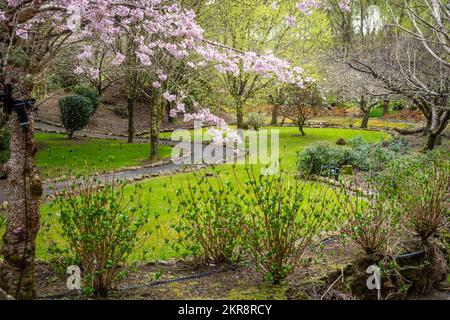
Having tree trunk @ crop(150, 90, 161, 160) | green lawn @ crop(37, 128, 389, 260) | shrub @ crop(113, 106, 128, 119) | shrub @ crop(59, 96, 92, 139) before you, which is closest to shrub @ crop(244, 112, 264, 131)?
green lawn @ crop(37, 128, 389, 260)

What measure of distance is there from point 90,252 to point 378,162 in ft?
33.5

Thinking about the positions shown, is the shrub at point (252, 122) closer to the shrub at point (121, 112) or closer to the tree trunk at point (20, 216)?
the shrub at point (121, 112)

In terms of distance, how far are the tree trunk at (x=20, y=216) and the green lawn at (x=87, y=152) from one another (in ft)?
28.3

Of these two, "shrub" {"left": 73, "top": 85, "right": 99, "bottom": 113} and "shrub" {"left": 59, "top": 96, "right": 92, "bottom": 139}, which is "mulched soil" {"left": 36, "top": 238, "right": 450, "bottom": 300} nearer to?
Result: "shrub" {"left": 59, "top": 96, "right": 92, "bottom": 139}

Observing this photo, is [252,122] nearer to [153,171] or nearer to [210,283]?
[153,171]

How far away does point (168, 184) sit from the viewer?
11500 mm

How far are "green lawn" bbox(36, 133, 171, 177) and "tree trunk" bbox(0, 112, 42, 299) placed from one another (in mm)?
8622

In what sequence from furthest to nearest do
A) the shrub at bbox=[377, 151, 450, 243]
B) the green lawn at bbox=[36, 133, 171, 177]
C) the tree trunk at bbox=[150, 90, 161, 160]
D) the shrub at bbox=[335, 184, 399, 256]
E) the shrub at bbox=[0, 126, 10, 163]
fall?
the tree trunk at bbox=[150, 90, 161, 160] < the green lawn at bbox=[36, 133, 171, 177] < the shrub at bbox=[0, 126, 10, 163] < the shrub at bbox=[377, 151, 450, 243] < the shrub at bbox=[335, 184, 399, 256]

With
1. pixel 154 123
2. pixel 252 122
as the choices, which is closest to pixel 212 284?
pixel 154 123

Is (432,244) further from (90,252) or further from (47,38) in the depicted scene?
(47,38)

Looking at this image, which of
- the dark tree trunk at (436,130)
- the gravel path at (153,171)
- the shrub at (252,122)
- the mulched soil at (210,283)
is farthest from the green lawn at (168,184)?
the dark tree trunk at (436,130)

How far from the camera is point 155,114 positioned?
15117 millimetres

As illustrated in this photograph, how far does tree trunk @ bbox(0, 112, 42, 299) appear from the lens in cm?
412
